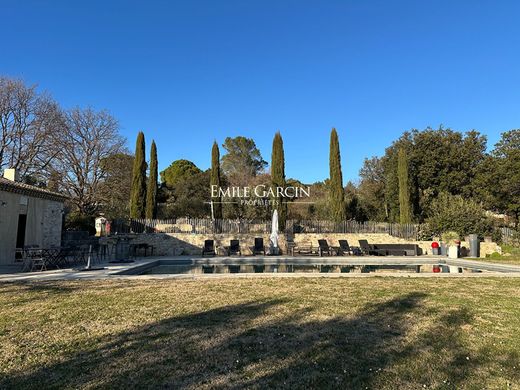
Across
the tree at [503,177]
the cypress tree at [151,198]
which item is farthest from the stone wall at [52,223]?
the tree at [503,177]

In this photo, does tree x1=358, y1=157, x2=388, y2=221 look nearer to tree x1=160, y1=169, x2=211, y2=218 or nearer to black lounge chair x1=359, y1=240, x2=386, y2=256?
black lounge chair x1=359, y1=240, x2=386, y2=256

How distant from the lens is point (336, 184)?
2341cm

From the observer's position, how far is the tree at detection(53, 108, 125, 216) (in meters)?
24.2

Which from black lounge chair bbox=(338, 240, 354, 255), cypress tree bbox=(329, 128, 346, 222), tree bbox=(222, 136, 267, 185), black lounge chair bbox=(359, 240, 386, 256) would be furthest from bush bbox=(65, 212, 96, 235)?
tree bbox=(222, 136, 267, 185)

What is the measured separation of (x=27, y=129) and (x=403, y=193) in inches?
1039

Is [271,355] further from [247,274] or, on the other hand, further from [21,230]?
[21,230]

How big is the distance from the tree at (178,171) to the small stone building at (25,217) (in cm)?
2387

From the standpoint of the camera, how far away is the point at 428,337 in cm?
436

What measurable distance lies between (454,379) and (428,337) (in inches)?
48.1

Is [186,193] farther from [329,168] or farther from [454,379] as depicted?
[454,379]

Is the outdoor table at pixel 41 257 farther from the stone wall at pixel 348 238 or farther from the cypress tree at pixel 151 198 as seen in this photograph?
the stone wall at pixel 348 238

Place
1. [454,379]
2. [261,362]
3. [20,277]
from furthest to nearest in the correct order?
[20,277] → [261,362] → [454,379]

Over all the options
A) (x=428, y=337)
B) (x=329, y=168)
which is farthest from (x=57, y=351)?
(x=329, y=168)

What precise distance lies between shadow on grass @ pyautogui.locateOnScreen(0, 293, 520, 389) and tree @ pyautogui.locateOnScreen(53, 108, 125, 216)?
22861 mm
